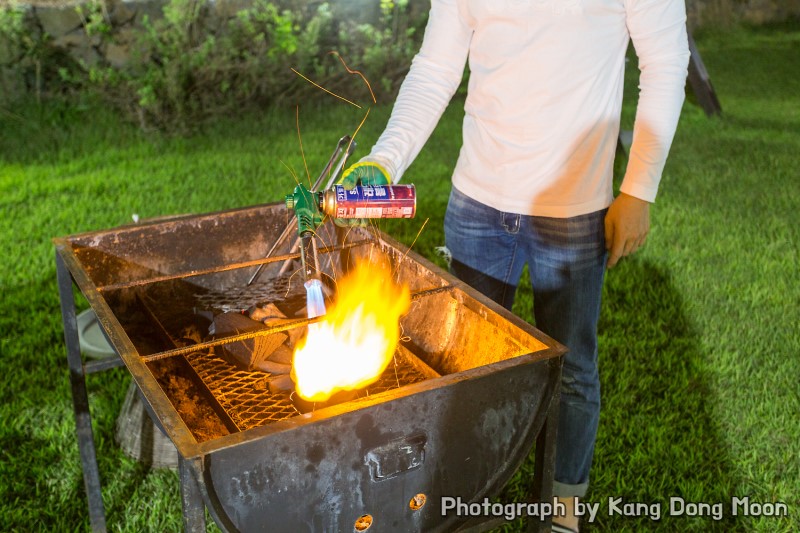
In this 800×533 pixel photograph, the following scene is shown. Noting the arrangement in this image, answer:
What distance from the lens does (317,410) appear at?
1.57 meters

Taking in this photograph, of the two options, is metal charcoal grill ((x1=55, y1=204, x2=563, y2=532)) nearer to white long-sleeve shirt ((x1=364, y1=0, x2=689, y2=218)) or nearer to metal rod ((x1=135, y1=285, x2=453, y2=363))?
metal rod ((x1=135, y1=285, x2=453, y2=363))

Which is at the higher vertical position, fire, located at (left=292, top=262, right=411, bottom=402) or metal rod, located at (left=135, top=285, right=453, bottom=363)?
metal rod, located at (left=135, top=285, right=453, bottom=363)

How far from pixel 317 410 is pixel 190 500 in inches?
11.0

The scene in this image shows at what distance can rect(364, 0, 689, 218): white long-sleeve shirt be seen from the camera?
2125mm

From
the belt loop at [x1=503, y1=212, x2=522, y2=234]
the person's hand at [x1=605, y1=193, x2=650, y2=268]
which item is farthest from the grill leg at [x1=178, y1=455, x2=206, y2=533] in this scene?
the person's hand at [x1=605, y1=193, x2=650, y2=268]

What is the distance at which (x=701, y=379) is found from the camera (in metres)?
3.79

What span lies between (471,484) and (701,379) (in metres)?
2.31

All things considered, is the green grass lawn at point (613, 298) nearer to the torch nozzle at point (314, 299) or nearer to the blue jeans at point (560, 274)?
the blue jeans at point (560, 274)

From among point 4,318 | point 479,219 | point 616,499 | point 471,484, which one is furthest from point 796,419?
point 4,318

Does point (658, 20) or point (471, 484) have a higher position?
point (658, 20)

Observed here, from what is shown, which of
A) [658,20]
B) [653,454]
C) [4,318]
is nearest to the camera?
[658,20]

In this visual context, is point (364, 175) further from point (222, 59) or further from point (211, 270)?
point (222, 59)

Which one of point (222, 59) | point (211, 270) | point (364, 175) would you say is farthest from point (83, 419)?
point (222, 59)

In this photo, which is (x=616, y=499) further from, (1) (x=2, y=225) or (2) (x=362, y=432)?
(1) (x=2, y=225)
